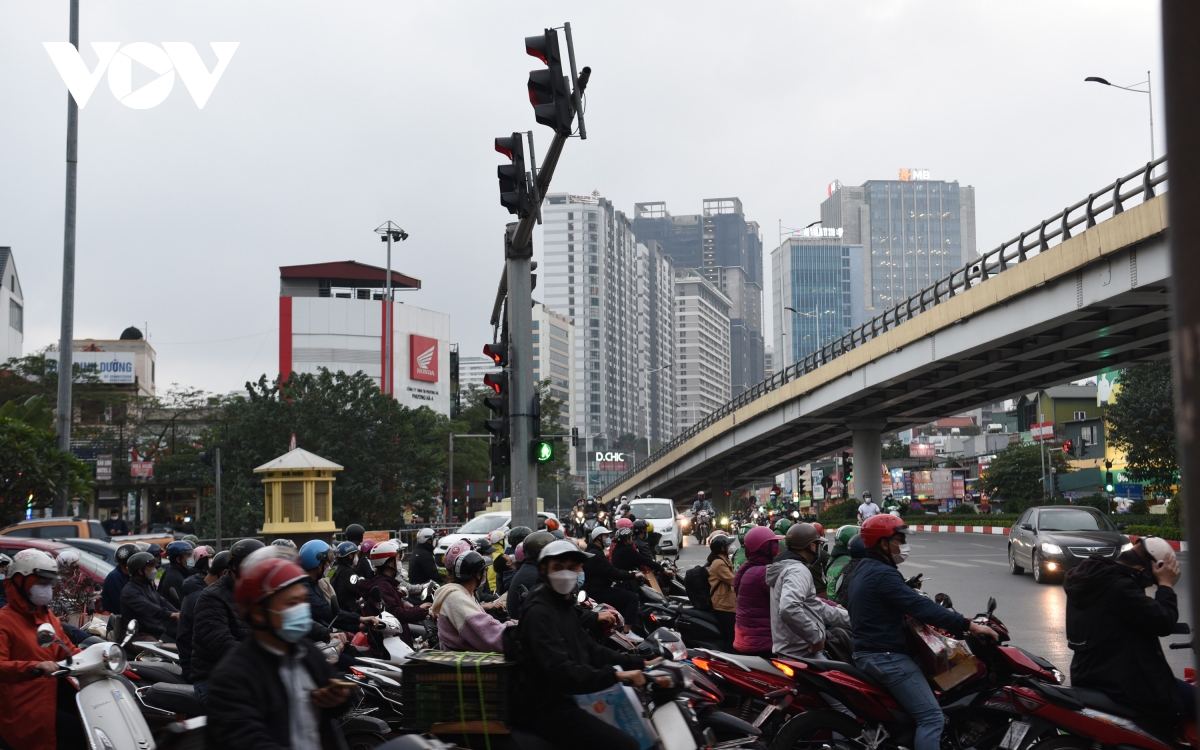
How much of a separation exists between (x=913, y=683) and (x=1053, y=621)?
9.99 m

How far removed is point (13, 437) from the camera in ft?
69.7

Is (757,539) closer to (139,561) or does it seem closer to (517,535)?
(139,561)

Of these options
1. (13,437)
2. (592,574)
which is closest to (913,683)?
(592,574)

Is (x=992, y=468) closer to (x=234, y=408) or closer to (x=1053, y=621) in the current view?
(x=234, y=408)

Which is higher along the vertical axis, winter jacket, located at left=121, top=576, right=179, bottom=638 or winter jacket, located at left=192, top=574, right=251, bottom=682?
winter jacket, located at left=192, top=574, right=251, bottom=682

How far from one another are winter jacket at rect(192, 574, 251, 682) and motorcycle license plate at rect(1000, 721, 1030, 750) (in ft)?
12.8

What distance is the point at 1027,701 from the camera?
18.3 ft

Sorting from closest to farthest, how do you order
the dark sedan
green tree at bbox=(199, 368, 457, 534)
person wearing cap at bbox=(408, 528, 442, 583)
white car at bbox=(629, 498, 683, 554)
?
1. person wearing cap at bbox=(408, 528, 442, 583)
2. the dark sedan
3. white car at bbox=(629, 498, 683, 554)
4. green tree at bbox=(199, 368, 457, 534)

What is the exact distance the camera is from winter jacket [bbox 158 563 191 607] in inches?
425

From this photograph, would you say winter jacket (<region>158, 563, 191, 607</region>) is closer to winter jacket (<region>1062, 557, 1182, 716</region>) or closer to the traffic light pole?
the traffic light pole

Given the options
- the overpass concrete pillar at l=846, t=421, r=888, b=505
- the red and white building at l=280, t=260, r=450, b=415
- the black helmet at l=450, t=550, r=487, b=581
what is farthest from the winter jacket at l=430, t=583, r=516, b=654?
the red and white building at l=280, t=260, r=450, b=415

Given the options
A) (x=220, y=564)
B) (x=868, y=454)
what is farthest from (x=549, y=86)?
(x=868, y=454)

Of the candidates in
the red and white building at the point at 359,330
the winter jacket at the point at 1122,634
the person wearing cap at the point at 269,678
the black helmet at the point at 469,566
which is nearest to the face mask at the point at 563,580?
the black helmet at the point at 469,566

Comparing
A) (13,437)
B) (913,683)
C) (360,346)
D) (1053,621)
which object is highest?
(360,346)
